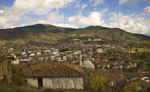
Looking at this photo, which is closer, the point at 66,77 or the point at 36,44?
→ the point at 66,77

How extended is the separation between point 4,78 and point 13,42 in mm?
112769

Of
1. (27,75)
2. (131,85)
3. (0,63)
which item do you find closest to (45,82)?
(27,75)

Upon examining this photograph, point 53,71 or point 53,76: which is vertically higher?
point 53,71

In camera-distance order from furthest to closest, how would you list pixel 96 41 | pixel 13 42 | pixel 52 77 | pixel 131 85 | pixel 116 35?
pixel 116 35
pixel 96 41
pixel 13 42
pixel 131 85
pixel 52 77

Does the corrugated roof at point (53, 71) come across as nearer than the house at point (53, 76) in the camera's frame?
No

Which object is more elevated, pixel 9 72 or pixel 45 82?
pixel 9 72

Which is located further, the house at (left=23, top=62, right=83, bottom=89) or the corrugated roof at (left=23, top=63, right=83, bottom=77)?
the corrugated roof at (left=23, top=63, right=83, bottom=77)

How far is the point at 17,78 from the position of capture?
1085 centimetres

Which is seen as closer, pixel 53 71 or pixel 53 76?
pixel 53 76

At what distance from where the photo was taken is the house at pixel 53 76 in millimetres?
10641

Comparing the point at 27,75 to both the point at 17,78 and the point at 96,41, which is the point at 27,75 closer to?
the point at 17,78

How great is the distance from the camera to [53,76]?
35.9 feet

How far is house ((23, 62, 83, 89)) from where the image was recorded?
10.6m

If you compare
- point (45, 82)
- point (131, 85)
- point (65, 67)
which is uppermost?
point (65, 67)
